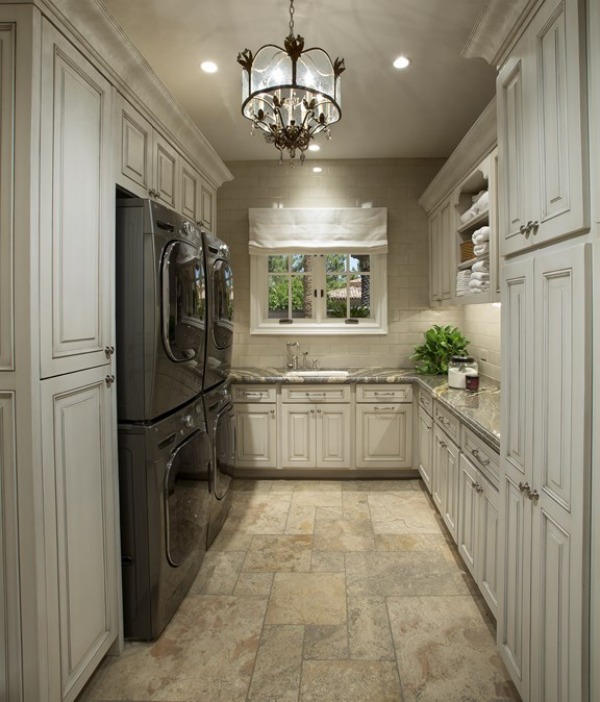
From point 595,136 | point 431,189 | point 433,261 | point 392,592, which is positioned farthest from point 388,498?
point 595,136

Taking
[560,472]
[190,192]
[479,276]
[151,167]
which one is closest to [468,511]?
[560,472]

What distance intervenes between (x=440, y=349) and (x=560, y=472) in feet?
8.43

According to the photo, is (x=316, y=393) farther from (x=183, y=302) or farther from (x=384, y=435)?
(x=183, y=302)

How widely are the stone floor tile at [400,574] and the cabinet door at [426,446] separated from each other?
75 cm

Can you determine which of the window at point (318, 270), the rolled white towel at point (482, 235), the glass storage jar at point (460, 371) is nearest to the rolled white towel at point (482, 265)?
the rolled white towel at point (482, 235)

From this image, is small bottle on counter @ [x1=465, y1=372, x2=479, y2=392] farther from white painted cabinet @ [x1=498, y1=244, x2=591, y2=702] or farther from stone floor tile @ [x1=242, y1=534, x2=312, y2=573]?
stone floor tile @ [x1=242, y1=534, x2=312, y2=573]

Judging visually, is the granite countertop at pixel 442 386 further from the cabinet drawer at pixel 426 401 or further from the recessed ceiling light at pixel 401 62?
the recessed ceiling light at pixel 401 62

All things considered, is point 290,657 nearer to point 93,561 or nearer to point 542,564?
point 93,561

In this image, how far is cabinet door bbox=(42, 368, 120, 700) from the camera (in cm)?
138

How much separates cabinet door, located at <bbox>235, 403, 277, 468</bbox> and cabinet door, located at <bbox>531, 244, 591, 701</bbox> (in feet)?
8.30

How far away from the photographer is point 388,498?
3.39m

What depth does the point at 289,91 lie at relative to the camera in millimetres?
1817

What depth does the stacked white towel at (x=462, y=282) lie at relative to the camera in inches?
117

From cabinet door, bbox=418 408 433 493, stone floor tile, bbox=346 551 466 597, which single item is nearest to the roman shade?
cabinet door, bbox=418 408 433 493
